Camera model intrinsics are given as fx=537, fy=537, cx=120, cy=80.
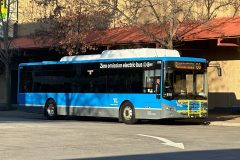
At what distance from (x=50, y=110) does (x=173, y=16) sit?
8.14 m

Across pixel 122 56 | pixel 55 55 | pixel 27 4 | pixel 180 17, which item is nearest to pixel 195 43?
pixel 180 17

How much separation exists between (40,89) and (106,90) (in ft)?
17.4

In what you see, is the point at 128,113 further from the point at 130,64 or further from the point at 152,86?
the point at 130,64

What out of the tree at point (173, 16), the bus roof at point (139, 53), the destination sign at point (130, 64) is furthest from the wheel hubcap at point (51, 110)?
the tree at point (173, 16)

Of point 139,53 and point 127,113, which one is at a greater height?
point 139,53

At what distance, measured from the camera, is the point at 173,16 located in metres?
27.7

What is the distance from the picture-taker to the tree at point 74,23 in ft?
103

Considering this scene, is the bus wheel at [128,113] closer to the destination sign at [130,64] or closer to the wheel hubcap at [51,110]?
the destination sign at [130,64]

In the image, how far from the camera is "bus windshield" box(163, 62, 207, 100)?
22.6m

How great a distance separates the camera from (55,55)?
41.6 meters

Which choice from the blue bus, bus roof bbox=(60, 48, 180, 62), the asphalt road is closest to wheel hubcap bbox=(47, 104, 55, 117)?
the blue bus

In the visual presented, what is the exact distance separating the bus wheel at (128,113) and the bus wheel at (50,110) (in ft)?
16.6

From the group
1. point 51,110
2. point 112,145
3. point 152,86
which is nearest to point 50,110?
point 51,110

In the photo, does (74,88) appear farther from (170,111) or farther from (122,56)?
(170,111)
